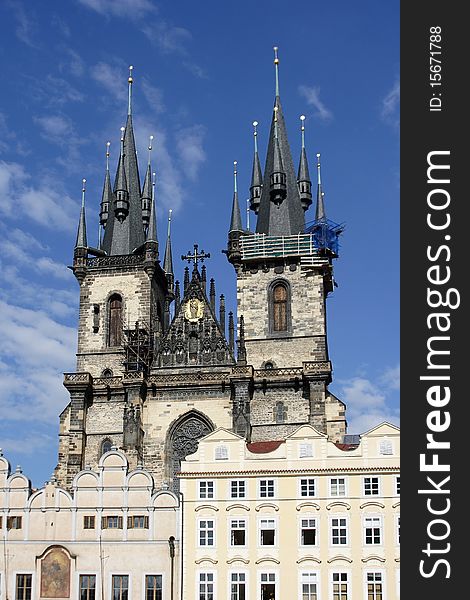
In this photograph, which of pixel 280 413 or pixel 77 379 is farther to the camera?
pixel 77 379

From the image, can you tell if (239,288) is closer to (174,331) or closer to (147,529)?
(174,331)

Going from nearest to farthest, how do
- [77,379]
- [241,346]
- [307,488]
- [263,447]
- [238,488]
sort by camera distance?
[307,488] → [238,488] → [263,447] → [241,346] → [77,379]

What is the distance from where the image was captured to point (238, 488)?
4022 centimetres

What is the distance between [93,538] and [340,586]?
10038 millimetres

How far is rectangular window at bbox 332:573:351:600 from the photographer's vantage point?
37844mm

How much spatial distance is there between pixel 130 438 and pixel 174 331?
26.0 ft

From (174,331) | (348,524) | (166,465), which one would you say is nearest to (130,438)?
(166,465)

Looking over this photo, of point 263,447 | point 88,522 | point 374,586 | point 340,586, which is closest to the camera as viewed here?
point 374,586

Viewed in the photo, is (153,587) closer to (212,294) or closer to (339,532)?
(339,532)

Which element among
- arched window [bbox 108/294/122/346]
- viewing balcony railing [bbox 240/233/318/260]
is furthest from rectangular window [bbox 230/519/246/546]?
viewing balcony railing [bbox 240/233/318/260]

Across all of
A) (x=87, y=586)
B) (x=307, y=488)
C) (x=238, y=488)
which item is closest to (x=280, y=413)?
(x=238, y=488)

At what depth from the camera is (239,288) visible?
61875 mm

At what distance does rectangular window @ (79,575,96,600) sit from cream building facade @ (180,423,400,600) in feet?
12.4

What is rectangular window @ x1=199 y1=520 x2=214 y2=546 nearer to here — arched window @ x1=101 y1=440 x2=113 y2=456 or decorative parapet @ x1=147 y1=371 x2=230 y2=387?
decorative parapet @ x1=147 y1=371 x2=230 y2=387
